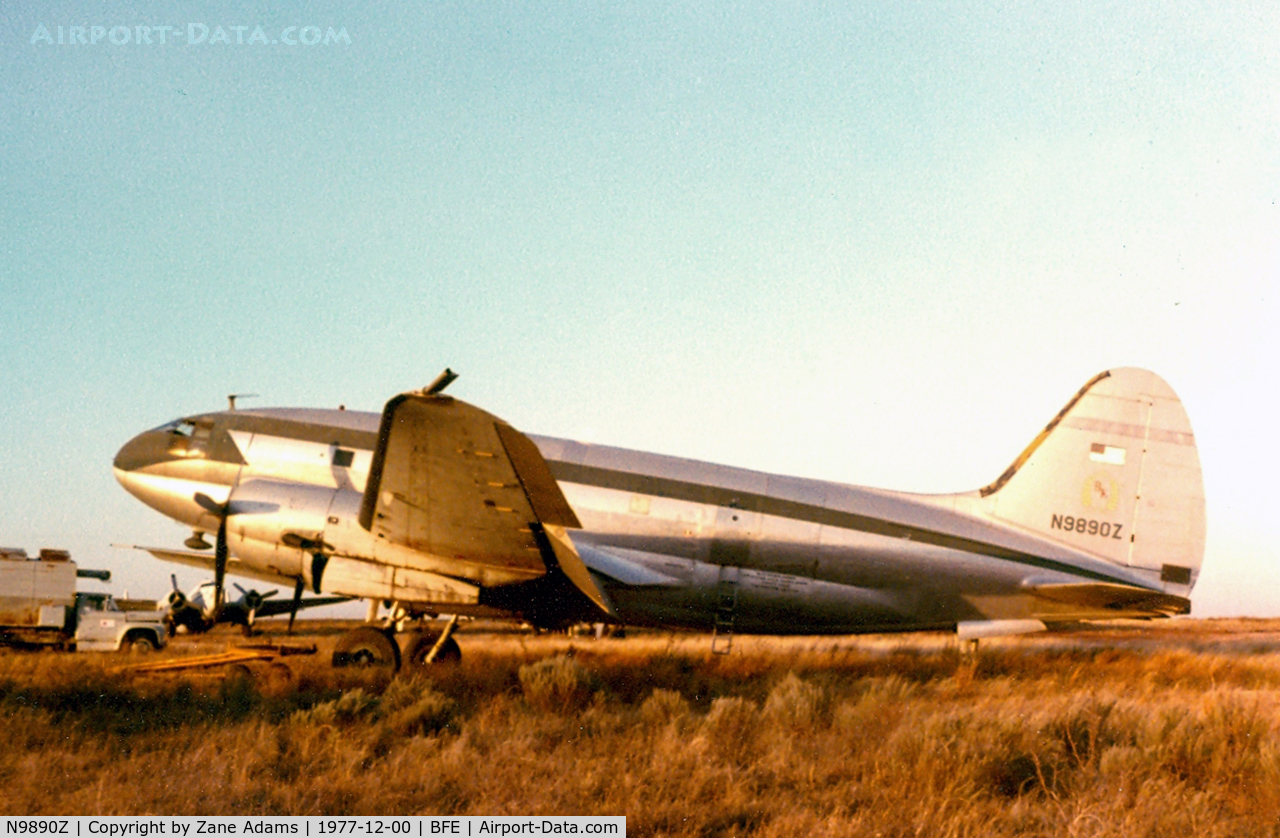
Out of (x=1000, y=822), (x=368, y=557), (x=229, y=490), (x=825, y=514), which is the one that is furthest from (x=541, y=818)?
(x=229, y=490)

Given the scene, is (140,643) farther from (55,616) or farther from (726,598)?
(726,598)

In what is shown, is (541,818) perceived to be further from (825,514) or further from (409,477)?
(825,514)

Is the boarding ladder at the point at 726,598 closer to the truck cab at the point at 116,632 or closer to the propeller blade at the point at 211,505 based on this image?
the propeller blade at the point at 211,505

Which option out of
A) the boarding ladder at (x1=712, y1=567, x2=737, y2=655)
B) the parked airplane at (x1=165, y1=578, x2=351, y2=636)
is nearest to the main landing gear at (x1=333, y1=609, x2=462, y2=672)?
the boarding ladder at (x1=712, y1=567, x2=737, y2=655)

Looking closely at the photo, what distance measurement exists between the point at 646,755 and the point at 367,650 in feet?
24.7

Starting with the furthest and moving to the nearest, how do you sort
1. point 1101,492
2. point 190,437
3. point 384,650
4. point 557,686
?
point 190,437 → point 1101,492 → point 384,650 → point 557,686

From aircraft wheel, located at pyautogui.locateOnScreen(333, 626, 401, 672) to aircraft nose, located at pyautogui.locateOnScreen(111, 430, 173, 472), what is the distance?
5163 millimetres

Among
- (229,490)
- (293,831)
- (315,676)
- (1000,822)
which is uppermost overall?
(229,490)

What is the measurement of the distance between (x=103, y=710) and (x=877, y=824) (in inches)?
314

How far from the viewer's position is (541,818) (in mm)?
5801

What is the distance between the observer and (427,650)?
15.1 metres

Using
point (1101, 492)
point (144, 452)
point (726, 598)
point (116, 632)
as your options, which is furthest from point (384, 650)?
point (1101, 492)

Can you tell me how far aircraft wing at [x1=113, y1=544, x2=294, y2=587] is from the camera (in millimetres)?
14438

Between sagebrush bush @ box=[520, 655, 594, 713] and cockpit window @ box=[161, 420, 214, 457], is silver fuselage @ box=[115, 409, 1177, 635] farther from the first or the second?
sagebrush bush @ box=[520, 655, 594, 713]
